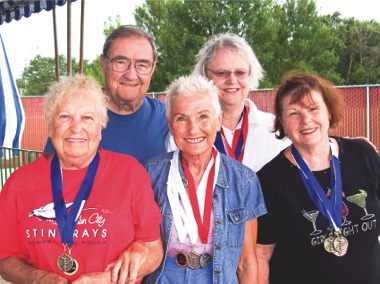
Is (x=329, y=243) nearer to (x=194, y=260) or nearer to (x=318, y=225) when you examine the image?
(x=318, y=225)

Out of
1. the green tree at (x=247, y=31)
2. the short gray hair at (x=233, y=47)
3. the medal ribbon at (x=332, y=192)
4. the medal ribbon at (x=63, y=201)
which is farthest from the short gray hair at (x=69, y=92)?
the green tree at (x=247, y=31)

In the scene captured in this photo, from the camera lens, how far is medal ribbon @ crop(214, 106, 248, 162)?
334cm

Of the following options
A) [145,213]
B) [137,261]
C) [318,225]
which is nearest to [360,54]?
[318,225]

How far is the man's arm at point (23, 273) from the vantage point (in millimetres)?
2303

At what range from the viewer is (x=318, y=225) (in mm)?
2732

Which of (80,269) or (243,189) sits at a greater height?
(243,189)

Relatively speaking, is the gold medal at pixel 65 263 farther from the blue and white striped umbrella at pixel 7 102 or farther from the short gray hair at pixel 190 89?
the blue and white striped umbrella at pixel 7 102

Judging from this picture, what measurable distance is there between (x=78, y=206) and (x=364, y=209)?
5.65 ft

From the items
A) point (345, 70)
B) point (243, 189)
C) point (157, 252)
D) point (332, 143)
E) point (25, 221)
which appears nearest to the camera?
point (25, 221)

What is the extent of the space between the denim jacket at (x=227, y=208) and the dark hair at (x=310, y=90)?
0.58 metres

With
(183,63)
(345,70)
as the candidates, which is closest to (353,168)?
(183,63)

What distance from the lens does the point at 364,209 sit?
9.04 feet

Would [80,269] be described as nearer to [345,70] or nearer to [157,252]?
[157,252]

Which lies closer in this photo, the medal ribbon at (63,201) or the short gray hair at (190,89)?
the medal ribbon at (63,201)
